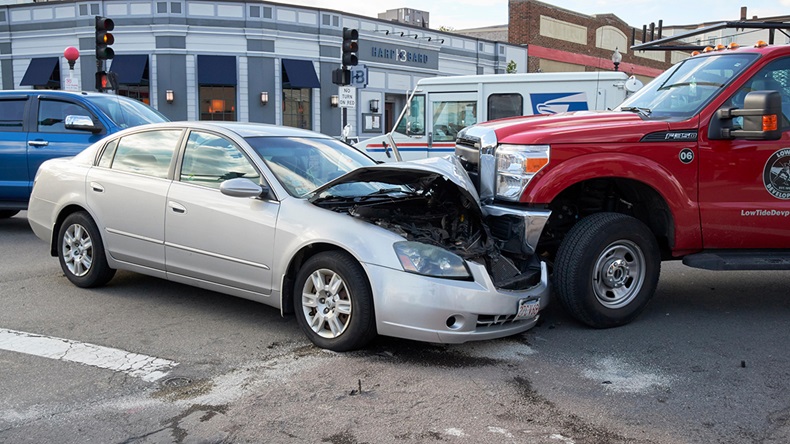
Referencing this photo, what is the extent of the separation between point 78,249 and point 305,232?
9.16 ft

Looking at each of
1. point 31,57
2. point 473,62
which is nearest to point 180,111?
point 31,57

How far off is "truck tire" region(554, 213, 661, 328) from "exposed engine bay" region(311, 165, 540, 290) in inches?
10.8

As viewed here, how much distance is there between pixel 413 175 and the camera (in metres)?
5.32

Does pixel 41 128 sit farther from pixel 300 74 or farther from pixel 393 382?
pixel 300 74

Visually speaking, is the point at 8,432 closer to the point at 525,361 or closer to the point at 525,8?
the point at 525,361

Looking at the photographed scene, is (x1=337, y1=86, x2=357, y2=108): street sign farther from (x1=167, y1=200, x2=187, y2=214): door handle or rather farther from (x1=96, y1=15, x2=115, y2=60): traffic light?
(x1=167, y1=200, x2=187, y2=214): door handle

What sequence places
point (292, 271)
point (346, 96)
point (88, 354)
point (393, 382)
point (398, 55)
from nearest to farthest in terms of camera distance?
point (393, 382), point (88, 354), point (292, 271), point (346, 96), point (398, 55)

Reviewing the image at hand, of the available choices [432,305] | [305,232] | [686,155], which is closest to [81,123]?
[305,232]

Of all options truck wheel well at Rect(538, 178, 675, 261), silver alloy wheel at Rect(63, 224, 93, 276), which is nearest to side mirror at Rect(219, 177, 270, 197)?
silver alloy wheel at Rect(63, 224, 93, 276)

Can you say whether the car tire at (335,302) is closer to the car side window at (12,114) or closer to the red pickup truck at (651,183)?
the red pickup truck at (651,183)

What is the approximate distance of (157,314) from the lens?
236 inches

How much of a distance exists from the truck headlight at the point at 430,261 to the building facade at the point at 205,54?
23.3m

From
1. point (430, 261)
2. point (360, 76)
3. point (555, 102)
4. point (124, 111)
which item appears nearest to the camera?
point (430, 261)

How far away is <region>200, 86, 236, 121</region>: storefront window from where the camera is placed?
92.5 feet
